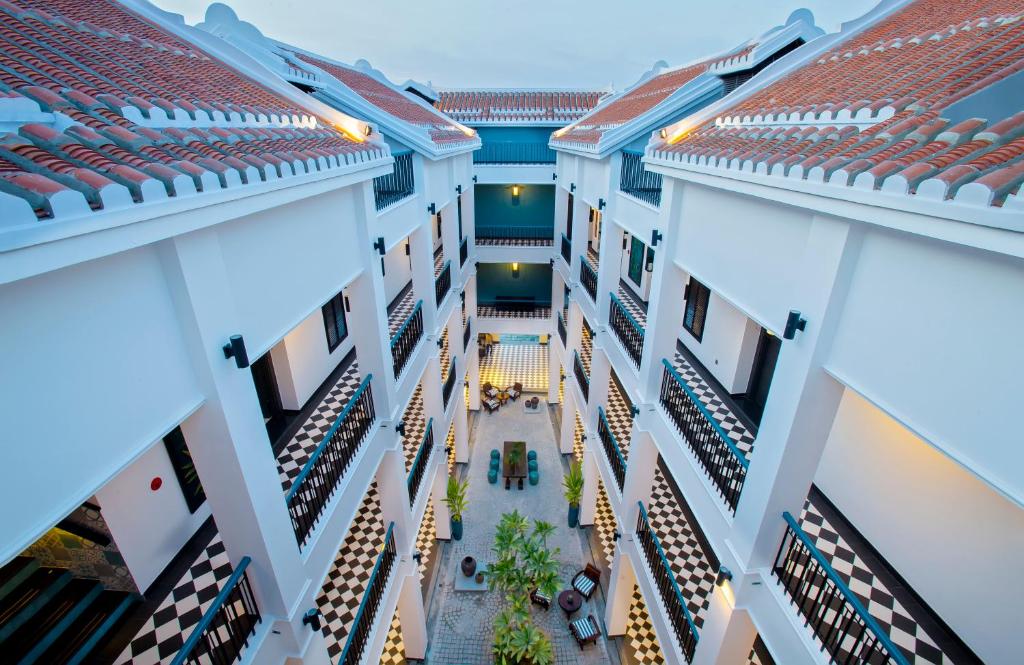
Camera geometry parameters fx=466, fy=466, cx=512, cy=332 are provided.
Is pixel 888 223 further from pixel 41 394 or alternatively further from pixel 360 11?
pixel 360 11

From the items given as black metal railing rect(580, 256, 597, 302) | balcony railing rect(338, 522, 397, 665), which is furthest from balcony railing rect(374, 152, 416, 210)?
balcony railing rect(338, 522, 397, 665)

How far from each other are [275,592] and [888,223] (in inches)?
209

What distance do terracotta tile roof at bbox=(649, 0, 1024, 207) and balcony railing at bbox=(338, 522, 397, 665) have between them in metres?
6.94

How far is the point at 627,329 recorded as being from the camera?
8844mm

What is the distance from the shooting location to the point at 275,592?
4008mm

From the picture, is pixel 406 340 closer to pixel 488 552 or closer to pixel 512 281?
pixel 488 552

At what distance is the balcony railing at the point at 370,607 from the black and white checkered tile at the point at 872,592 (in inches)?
220

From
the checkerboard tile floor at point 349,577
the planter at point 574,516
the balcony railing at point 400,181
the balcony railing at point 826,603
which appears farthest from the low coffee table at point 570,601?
the balcony railing at point 400,181

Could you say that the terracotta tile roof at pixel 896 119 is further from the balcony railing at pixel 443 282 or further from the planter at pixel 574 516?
the planter at pixel 574 516

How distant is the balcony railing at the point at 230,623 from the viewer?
3.30m

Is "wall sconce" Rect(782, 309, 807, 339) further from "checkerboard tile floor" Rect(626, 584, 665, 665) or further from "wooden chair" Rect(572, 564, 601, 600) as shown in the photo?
"wooden chair" Rect(572, 564, 601, 600)

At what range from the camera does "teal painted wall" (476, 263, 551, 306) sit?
1903 cm

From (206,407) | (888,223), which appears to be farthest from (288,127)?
(888,223)

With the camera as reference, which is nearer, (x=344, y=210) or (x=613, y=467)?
(x=344, y=210)
